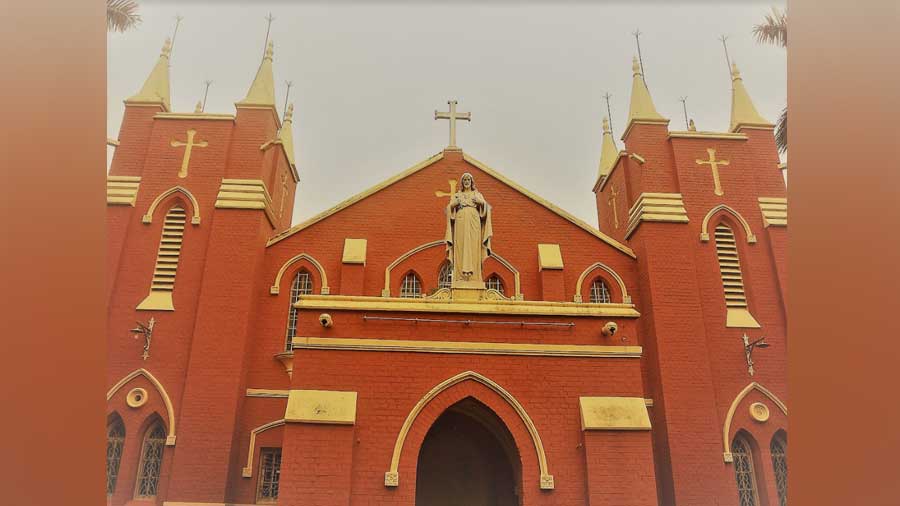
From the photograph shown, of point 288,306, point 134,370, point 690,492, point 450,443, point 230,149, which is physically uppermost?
point 230,149

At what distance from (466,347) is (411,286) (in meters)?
5.91

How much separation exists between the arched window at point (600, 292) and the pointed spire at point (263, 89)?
10841mm

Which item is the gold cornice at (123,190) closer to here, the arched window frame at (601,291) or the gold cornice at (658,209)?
the arched window frame at (601,291)

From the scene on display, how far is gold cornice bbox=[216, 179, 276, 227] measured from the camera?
56.0ft

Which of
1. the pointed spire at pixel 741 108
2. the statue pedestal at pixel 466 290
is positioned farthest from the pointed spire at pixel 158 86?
the pointed spire at pixel 741 108

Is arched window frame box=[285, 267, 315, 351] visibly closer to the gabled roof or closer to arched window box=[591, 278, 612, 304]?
the gabled roof

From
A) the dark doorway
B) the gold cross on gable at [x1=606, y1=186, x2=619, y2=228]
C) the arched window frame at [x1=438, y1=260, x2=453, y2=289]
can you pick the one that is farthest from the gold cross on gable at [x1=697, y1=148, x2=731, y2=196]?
the dark doorway

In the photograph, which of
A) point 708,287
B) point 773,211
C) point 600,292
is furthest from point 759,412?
point 773,211

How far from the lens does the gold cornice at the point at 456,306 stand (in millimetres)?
11719

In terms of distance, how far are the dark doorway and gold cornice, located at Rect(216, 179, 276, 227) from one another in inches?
301

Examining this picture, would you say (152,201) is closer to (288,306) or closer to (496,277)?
(288,306)
